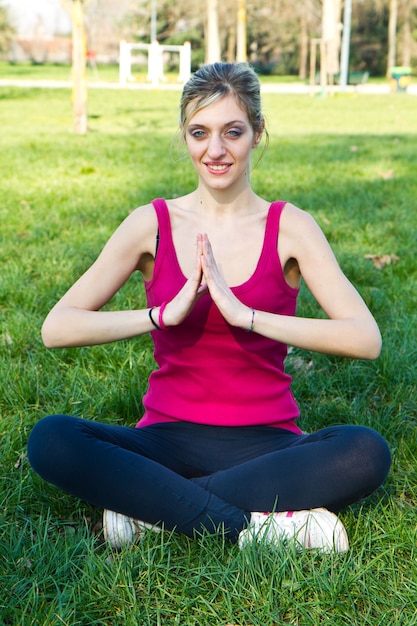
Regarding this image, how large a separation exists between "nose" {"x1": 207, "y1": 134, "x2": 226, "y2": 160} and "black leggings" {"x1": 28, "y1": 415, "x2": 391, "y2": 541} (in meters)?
0.85

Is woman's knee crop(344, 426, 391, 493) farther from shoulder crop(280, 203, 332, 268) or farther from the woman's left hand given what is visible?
shoulder crop(280, 203, 332, 268)

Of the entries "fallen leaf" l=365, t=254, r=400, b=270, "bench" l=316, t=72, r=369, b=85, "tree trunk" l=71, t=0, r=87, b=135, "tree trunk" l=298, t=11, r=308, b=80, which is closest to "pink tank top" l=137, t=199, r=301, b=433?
"fallen leaf" l=365, t=254, r=400, b=270

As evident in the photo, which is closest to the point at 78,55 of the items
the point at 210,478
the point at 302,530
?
the point at 210,478

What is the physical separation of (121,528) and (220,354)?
57 centimetres

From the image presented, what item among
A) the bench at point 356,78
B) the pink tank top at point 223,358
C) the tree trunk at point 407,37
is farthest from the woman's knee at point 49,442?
the tree trunk at point 407,37

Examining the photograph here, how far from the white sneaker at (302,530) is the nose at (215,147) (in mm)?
1017

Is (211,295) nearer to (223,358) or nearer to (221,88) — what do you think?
(223,358)

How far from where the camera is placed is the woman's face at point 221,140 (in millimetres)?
2420

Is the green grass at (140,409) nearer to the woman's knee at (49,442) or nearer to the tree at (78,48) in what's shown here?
the woman's knee at (49,442)

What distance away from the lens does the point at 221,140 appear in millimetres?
2422

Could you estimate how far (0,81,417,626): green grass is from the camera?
1.95 meters

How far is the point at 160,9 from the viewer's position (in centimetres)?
4597

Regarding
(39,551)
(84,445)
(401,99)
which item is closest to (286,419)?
(84,445)

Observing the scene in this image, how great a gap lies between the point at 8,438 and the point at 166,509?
2.56 feet
